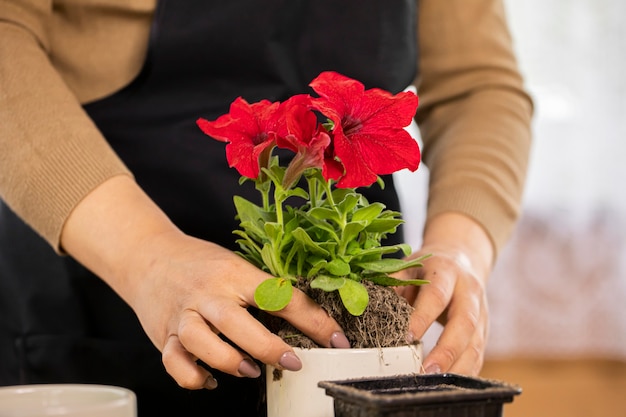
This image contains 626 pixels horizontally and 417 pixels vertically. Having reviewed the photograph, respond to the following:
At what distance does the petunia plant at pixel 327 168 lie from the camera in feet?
1.77

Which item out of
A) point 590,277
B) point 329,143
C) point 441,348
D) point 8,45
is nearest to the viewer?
point 329,143

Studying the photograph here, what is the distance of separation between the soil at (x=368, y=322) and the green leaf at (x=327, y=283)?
0.08 ft

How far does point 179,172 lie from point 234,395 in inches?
9.7

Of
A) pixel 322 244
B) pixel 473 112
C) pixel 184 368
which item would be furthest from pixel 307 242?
pixel 473 112

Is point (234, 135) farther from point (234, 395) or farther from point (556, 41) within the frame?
point (556, 41)

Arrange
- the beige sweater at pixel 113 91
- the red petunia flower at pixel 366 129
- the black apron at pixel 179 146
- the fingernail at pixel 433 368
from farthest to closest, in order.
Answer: the black apron at pixel 179 146 → the beige sweater at pixel 113 91 → the fingernail at pixel 433 368 → the red petunia flower at pixel 366 129

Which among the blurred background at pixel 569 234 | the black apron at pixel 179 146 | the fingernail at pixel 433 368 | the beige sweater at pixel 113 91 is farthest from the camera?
the blurred background at pixel 569 234

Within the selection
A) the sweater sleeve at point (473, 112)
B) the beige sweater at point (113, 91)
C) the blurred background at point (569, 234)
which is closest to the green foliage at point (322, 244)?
the beige sweater at point (113, 91)

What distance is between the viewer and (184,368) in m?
0.58

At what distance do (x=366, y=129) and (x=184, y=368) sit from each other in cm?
22

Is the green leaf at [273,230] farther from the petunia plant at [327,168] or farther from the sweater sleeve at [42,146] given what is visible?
the sweater sleeve at [42,146]

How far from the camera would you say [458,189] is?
36.9 inches

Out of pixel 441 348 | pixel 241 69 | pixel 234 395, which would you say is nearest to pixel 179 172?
pixel 241 69

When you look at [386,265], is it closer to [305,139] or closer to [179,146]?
[305,139]
